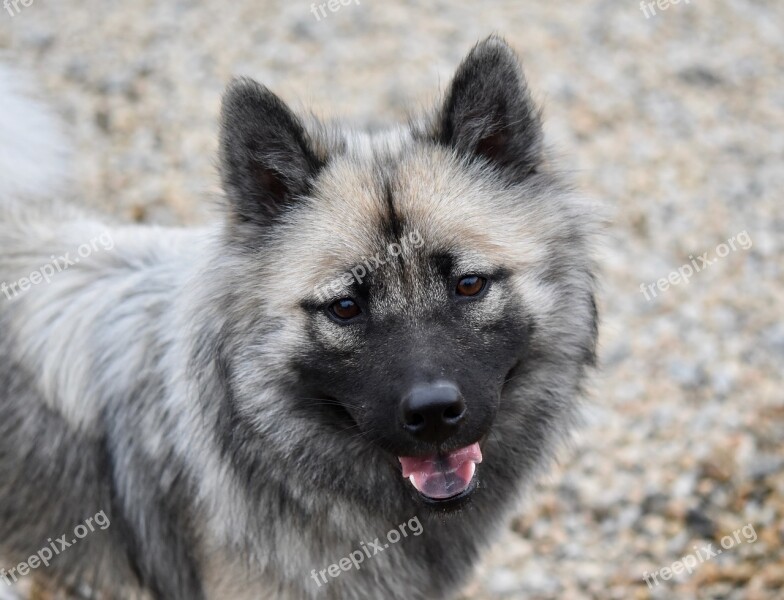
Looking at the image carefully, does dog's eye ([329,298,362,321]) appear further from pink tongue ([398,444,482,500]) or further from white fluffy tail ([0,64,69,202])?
white fluffy tail ([0,64,69,202])

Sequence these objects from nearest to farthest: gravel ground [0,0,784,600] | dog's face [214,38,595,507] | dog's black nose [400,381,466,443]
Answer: dog's black nose [400,381,466,443] < dog's face [214,38,595,507] < gravel ground [0,0,784,600]

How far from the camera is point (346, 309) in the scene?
2385mm

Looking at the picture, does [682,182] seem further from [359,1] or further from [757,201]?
[359,1]

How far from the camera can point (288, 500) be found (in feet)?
8.61

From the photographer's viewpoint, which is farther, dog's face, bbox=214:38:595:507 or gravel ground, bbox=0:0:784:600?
gravel ground, bbox=0:0:784:600

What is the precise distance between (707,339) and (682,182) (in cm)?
163

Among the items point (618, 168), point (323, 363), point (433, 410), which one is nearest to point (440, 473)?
point (433, 410)

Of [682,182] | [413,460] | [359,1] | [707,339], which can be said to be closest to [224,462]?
[413,460]

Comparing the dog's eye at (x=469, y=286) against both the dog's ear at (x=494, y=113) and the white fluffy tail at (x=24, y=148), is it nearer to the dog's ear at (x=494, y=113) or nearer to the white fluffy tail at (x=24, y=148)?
the dog's ear at (x=494, y=113)

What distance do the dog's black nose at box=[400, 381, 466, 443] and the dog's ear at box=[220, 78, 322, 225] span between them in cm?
79

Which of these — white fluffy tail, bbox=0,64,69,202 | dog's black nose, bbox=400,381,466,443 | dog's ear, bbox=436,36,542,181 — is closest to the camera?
dog's black nose, bbox=400,381,466,443

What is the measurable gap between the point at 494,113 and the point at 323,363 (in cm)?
96

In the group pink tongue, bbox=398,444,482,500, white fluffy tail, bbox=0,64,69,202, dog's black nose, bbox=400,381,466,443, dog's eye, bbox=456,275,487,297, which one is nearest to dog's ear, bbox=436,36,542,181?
dog's eye, bbox=456,275,487,297

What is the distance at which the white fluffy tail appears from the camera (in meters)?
3.42
